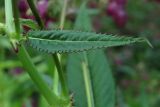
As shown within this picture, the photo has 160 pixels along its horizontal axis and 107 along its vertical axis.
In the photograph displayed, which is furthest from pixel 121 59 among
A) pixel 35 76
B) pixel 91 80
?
pixel 35 76

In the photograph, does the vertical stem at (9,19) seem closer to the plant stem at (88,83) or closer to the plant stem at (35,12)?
the plant stem at (35,12)

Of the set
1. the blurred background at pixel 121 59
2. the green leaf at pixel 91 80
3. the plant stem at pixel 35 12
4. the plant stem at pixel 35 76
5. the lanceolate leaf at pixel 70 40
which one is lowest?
the blurred background at pixel 121 59

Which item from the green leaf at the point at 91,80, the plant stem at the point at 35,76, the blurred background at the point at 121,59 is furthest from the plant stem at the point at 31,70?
the blurred background at the point at 121,59

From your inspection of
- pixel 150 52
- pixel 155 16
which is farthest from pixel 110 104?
pixel 155 16

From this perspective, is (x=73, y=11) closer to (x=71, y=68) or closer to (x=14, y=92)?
(x=71, y=68)

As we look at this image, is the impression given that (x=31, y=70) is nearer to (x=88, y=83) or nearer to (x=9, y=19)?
(x=9, y=19)
